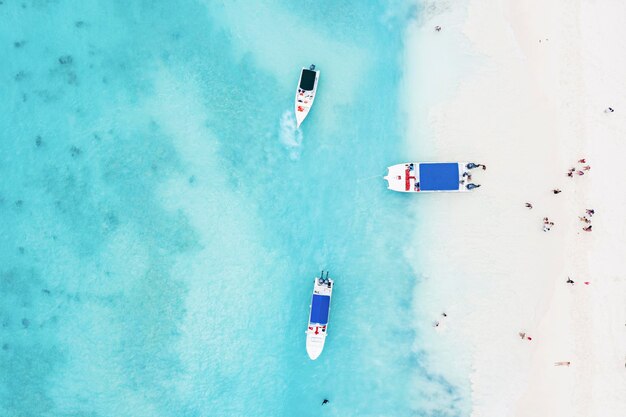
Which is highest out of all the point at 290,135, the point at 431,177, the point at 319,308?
the point at 290,135

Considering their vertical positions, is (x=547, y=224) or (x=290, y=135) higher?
(x=290, y=135)

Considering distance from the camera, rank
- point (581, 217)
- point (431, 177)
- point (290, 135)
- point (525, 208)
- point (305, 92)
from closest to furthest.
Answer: point (431, 177) → point (305, 92) → point (581, 217) → point (525, 208) → point (290, 135)

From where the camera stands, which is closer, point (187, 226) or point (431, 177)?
point (431, 177)

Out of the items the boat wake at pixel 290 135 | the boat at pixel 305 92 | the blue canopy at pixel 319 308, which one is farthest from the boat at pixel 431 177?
the blue canopy at pixel 319 308

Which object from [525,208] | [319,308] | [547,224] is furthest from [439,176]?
[319,308]

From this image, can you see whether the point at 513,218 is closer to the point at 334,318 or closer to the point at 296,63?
the point at 334,318

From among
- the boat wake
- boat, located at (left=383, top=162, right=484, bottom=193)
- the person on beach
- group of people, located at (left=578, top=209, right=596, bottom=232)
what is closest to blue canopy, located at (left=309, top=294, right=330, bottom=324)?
boat, located at (left=383, top=162, right=484, bottom=193)

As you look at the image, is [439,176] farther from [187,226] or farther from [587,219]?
[187,226]

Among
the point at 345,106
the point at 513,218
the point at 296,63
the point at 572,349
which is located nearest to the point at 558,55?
the point at 513,218

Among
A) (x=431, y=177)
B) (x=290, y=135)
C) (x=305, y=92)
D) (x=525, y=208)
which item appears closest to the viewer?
(x=431, y=177)
